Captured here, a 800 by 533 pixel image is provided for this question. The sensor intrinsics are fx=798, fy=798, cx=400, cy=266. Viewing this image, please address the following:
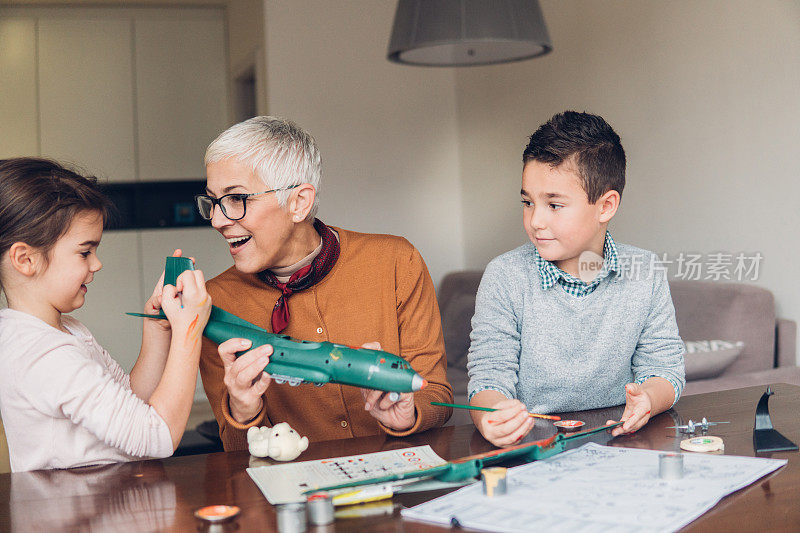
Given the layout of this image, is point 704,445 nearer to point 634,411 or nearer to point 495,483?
point 634,411

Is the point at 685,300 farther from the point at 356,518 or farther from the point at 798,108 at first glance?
the point at 356,518

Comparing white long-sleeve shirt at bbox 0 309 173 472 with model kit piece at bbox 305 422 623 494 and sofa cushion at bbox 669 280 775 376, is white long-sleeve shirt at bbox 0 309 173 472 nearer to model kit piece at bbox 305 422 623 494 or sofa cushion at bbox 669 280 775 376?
model kit piece at bbox 305 422 623 494

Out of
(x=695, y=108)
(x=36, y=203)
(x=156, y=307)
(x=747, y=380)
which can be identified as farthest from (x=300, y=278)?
(x=695, y=108)

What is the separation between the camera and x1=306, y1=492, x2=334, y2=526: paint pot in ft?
3.00

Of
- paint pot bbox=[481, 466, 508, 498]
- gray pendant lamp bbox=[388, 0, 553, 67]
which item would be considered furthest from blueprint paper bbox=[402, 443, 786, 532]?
gray pendant lamp bbox=[388, 0, 553, 67]

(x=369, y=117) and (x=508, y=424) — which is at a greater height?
(x=369, y=117)

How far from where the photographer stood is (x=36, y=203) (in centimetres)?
133

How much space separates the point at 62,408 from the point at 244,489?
0.35 meters

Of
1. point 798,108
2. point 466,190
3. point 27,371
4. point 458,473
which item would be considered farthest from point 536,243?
point 466,190

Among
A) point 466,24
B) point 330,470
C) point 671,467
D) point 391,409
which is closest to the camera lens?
point 671,467

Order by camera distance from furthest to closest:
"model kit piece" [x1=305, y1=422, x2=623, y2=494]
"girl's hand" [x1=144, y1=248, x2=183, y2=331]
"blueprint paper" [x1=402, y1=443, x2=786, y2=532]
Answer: "girl's hand" [x1=144, y1=248, x2=183, y2=331] → "model kit piece" [x1=305, y1=422, x2=623, y2=494] → "blueprint paper" [x1=402, y1=443, x2=786, y2=532]

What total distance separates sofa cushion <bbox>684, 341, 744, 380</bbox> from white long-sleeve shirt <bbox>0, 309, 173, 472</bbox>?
1754mm

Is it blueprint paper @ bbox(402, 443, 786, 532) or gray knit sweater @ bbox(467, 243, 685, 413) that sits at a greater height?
gray knit sweater @ bbox(467, 243, 685, 413)

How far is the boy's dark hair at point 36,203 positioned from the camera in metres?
1.32
